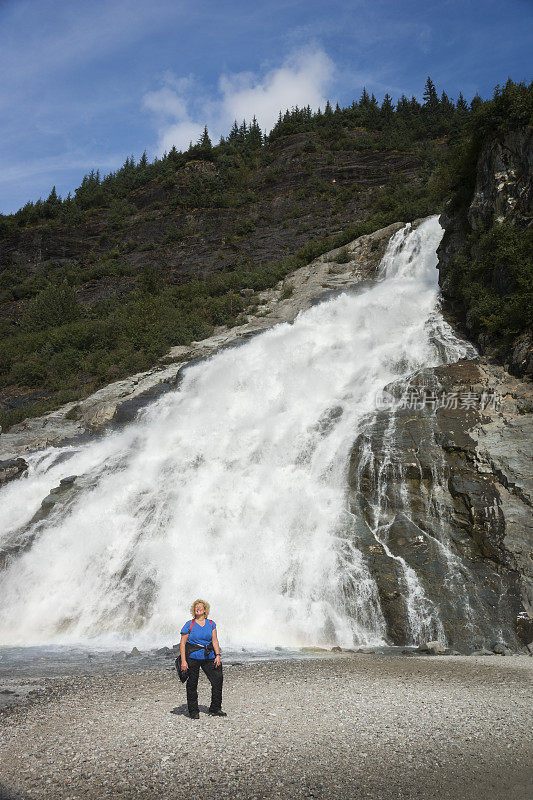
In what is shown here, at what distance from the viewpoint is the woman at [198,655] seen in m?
6.04

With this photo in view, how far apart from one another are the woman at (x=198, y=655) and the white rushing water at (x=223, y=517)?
250 inches

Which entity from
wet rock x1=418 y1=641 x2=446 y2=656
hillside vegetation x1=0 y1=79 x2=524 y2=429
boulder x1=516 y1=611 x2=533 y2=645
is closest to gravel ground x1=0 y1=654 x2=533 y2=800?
wet rock x1=418 y1=641 x2=446 y2=656

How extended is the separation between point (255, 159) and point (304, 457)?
2886 inches

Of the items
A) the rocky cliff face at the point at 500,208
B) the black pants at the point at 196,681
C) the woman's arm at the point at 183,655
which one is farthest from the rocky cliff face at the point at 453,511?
the woman's arm at the point at 183,655

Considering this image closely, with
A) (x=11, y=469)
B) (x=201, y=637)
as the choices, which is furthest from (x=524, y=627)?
(x=11, y=469)

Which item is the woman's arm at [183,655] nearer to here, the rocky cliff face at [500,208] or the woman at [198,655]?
the woman at [198,655]

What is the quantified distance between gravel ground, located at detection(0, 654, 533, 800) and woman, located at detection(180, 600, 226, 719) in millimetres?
252

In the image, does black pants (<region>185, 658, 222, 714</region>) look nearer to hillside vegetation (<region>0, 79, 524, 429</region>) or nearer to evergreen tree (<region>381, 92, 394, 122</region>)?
hillside vegetation (<region>0, 79, 524, 429</region>)

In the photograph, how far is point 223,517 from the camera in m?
16.1

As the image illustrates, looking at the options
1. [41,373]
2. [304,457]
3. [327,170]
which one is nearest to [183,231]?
[327,170]

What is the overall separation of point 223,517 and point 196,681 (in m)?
10.0

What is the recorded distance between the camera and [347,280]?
41594mm

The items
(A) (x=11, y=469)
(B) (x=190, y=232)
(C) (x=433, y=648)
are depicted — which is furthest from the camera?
(B) (x=190, y=232)

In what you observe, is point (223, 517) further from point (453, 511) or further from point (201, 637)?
point (201, 637)
